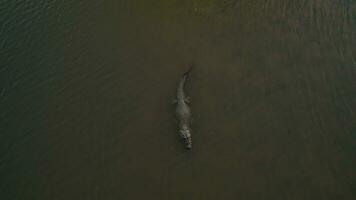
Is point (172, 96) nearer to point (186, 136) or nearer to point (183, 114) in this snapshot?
point (183, 114)

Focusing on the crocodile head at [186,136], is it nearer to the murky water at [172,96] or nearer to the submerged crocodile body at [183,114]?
the submerged crocodile body at [183,114]

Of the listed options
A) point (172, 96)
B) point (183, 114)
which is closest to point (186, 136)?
point (183, 114)

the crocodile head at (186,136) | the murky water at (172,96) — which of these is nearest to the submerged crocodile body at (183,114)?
the crocodile head at (186,136)

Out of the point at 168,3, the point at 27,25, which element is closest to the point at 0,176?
the point at 27,25

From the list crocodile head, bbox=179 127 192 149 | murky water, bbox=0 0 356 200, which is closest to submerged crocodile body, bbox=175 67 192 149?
crocodile head, bbox=179 127 192 149

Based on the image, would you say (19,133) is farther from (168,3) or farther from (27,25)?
(168,3)

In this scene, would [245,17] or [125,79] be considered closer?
[125,79]
